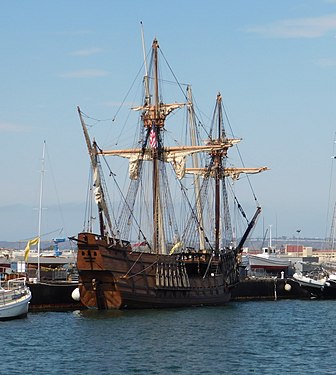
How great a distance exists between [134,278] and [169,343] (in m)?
21.6

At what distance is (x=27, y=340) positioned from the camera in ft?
218

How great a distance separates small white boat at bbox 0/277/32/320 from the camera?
244 ft

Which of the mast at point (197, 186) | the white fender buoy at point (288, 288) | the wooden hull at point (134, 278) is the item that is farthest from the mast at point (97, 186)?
the white fender buoy at point (288, 288)

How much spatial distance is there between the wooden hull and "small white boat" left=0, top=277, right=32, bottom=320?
752cm

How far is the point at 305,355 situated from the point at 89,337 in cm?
1443

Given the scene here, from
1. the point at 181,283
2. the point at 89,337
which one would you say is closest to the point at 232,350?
the point at 89,337

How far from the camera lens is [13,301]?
75.2m

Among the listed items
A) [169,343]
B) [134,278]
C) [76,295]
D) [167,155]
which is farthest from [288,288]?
[169,343]

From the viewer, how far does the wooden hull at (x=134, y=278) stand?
83.6 metres

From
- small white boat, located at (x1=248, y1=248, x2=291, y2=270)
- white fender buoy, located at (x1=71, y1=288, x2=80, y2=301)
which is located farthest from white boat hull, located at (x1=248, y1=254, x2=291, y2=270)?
white fender buoy, located at (x1=71, y1=288, x2=80, y2=301)

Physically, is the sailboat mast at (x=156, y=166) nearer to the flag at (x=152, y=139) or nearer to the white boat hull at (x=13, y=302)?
the flag at (x=152, y=139)

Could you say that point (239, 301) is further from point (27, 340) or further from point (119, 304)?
point (27, 340)

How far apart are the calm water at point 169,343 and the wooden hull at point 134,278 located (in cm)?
157

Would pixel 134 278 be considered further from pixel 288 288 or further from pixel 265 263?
pixel 265 263
